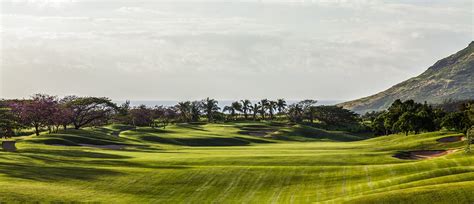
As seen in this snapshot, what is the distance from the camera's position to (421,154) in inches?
3209

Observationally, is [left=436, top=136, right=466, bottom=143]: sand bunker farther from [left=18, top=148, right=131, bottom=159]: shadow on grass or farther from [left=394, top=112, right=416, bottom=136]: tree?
[left=18, top=148, right=131, bottom=159]: shadow on grass

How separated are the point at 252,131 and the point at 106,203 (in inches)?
5063

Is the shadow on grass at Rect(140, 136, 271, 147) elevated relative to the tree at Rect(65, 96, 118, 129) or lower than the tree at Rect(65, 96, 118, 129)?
lower

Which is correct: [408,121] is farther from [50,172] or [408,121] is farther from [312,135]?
[50,172]

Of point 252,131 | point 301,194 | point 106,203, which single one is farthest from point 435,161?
point 252,131

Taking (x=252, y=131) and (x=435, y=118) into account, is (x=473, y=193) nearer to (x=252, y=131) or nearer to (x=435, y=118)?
(x=435, y=118)

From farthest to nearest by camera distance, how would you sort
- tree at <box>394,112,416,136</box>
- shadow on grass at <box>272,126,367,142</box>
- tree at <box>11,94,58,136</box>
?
1. shadow on grass at <box>272,126,367,142</box>
2. tree at <box>11,94,58,136</box>
3. tree at <box>394,112,416,136</box>

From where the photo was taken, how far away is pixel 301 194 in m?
46.7

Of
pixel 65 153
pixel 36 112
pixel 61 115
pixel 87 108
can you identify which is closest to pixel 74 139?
pixel 36 112

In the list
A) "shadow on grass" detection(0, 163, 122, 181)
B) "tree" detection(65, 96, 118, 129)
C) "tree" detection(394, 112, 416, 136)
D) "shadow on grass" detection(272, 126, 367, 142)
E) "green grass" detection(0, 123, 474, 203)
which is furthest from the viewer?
"shadow on grass" detection(272, 126, 367, 142)

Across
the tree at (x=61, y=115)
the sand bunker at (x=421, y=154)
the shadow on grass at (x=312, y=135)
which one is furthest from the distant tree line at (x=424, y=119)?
the tree at (x=61, y=115)

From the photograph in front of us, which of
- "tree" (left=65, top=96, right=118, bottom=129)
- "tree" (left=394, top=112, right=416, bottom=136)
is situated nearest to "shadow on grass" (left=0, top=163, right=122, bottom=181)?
"tree" (left=394, top=112, right=416, bottom=136)

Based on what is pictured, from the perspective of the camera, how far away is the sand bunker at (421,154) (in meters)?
77.9

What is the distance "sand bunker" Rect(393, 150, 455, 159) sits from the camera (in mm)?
77931
